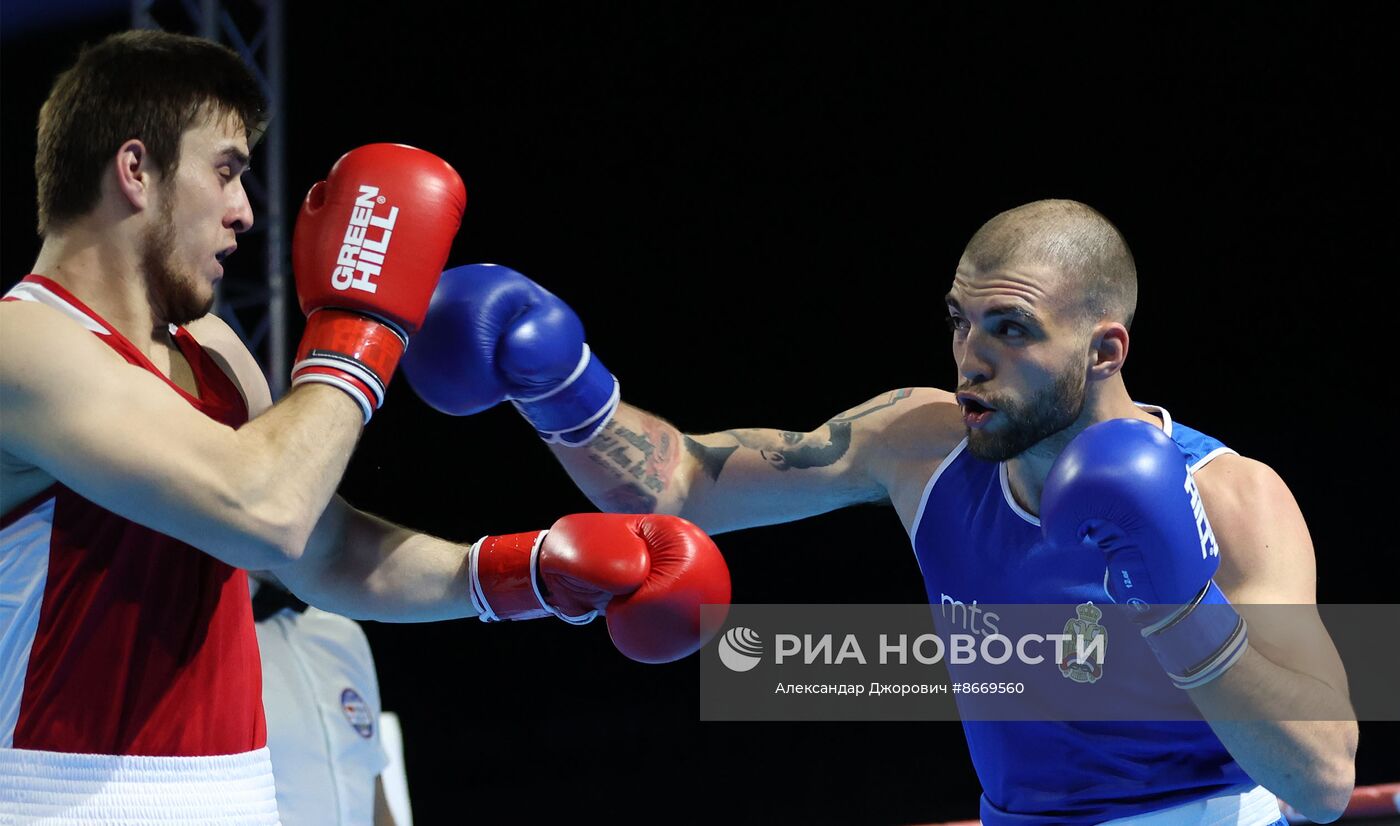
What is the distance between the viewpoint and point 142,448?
1.56 meters

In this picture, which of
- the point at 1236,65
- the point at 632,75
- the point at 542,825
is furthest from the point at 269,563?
the point at 1236,65

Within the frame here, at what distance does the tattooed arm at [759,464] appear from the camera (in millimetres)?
2619

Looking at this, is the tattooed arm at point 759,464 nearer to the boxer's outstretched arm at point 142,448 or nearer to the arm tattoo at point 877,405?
the arm tattoo at point 877,405

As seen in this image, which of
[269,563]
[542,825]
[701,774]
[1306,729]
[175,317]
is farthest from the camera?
[701,774]

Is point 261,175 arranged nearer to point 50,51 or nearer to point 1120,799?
point 50,51

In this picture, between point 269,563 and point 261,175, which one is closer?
point 269,563

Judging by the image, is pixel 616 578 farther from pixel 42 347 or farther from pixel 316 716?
pixel 316 716

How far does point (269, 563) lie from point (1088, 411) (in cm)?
147

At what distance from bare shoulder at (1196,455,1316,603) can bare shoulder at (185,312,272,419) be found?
5.13ft

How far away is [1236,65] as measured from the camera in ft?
24.0

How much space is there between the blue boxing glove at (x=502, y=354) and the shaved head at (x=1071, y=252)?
2.48ft

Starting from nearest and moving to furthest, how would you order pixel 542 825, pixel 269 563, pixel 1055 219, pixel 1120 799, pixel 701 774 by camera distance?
pixel 269 563 → pixel 1120 799 → pixel 1055 219 → pixel 542 825 → pixel 701 774

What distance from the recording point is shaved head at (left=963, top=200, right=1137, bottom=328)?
2.38 meters

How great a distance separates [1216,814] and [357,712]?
2086 millimetres
